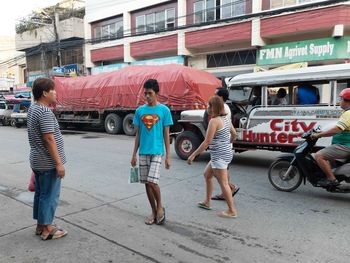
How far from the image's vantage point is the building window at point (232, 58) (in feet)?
63.6

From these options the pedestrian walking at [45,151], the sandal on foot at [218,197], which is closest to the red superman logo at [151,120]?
the pedestrian walking at [45,151]

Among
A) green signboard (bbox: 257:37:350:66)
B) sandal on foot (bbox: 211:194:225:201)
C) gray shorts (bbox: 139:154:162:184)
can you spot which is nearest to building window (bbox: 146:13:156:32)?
green signboard (bbox: 257:37:350:66)

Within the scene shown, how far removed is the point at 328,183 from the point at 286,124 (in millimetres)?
2365

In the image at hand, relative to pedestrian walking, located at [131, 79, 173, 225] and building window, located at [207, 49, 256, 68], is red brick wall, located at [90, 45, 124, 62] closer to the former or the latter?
building window, located at [207, 49, 256, 68]

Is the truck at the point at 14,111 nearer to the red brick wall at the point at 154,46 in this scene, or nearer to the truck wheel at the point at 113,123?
the truck wheel at the point at 113,123

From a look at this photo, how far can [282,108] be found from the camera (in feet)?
24.3

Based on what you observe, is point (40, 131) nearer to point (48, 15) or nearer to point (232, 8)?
point (232, 8)

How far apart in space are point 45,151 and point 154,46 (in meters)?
20.4

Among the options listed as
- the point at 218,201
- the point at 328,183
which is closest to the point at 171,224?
the point at 218,201

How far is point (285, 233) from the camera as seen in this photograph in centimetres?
399

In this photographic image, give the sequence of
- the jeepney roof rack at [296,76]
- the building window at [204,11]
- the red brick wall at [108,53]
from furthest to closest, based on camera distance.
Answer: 1. the red brick wall at [108,53]
2. the building window at [204,11]
3. the jeepney roof rack at [296,76]

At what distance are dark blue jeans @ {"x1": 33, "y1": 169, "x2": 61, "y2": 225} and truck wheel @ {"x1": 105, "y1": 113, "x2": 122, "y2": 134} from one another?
12.6 meters

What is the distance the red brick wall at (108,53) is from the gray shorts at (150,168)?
885 inches

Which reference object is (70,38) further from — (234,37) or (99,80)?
(234,37)
